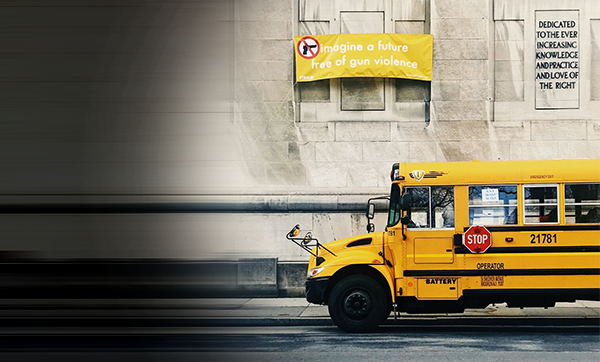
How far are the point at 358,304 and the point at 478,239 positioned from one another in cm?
214

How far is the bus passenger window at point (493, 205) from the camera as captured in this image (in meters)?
10.4

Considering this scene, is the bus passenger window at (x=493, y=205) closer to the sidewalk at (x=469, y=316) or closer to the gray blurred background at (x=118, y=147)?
the sidewalk at (x=469, y=316)

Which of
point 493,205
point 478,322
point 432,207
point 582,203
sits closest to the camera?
point 582,203

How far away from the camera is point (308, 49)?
15.4 m

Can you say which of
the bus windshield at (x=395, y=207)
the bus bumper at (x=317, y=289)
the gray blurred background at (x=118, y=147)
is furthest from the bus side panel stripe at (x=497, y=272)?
the gray blurred background at (x=118, y=147)

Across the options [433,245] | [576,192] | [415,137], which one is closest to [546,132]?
[415,137]

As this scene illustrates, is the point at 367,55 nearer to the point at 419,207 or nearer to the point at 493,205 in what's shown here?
the point at 419,207

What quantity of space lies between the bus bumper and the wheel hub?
1.45 feet

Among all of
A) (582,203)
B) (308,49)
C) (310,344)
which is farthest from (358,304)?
(308,49)

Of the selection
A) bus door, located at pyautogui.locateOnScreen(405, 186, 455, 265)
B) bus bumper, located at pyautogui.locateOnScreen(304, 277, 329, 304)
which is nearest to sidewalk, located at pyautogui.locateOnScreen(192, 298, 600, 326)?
bus bumper, located at pyautogui.locateOnScreen(304, 277, 329, 304)

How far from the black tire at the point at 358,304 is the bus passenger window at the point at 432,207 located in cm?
118

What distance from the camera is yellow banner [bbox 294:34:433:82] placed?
1532 cm

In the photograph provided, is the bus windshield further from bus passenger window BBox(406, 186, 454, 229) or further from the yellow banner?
the yellow banner

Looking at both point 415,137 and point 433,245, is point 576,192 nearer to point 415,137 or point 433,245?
point 433,245
